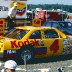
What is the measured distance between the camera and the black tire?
543 inches

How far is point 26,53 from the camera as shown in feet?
45.2

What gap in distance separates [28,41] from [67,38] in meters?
1.88

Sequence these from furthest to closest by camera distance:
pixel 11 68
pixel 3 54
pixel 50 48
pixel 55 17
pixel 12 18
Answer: pixel 55 17, pixel 12 18, pixel 50 48, pixel 3 54, pixel 11 68

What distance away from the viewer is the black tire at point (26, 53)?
45.2ft

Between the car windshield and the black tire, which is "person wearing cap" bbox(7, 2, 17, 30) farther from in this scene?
the black tire

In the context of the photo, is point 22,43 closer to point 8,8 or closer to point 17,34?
point 17,34

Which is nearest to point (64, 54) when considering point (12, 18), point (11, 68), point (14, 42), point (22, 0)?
point (14, 42)

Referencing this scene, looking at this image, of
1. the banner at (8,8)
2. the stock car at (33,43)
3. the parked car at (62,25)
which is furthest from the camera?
the parked car at (62,25)

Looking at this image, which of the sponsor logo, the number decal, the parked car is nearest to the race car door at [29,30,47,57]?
the number decal

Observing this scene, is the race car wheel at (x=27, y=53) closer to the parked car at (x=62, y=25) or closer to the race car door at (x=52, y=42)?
the race car door at (x=52, y=42)

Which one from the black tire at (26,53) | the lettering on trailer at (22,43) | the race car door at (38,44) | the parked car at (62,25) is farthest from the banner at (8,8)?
the black tire at (26,53)

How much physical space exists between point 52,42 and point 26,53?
1239 mm

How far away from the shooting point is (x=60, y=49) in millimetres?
14766

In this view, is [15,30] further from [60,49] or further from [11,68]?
[11,68]
